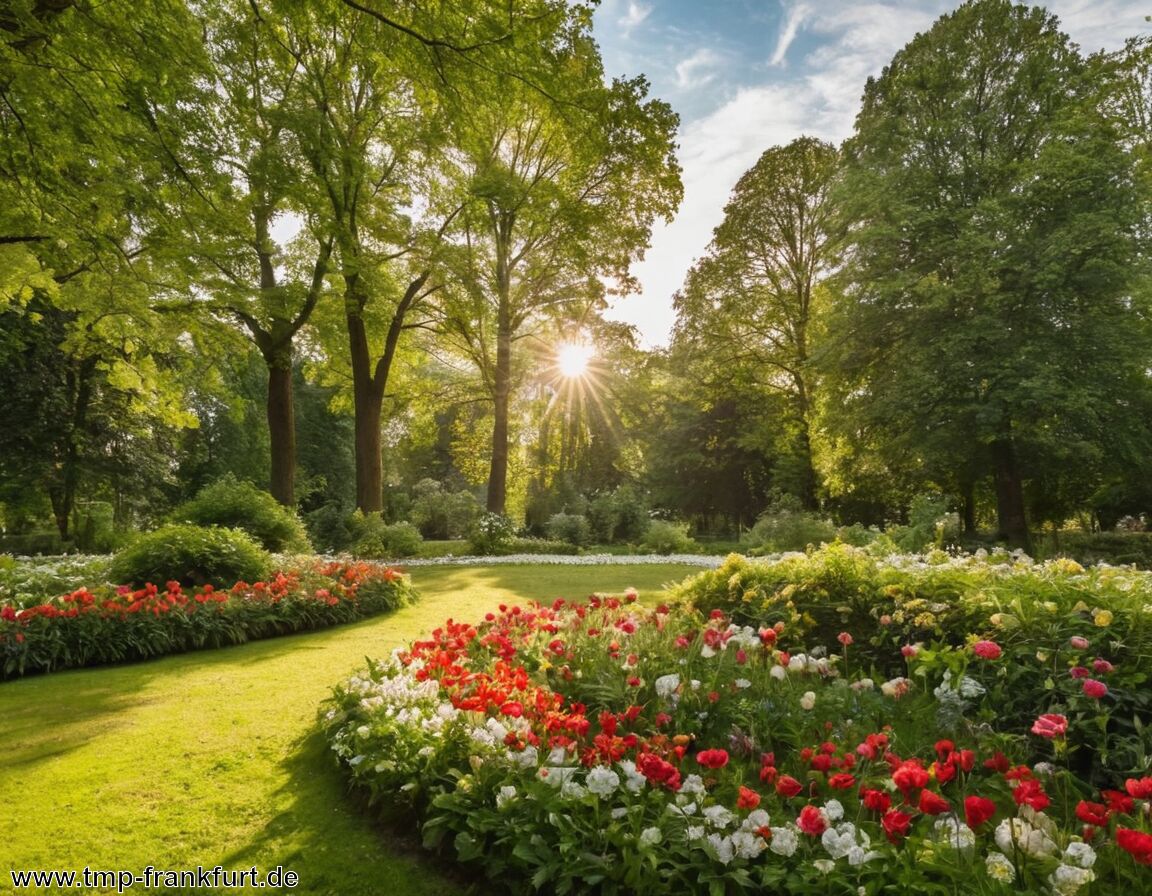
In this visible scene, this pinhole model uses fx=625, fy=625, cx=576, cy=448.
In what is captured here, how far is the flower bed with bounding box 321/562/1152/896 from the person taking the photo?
2041mm

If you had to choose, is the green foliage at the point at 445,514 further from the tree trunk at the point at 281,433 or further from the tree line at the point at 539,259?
the tree trunk at the point at 281,433

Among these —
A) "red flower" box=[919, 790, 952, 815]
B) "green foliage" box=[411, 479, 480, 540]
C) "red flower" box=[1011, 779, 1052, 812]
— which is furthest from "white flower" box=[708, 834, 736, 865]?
"green foliage" box=[411, 479, 480, 540]

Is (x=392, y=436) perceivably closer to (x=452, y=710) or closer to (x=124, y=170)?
(x=124, y=170)

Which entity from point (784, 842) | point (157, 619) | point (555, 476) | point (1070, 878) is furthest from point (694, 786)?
point (555, 476)

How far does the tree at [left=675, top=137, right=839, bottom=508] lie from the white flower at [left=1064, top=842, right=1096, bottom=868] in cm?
2009

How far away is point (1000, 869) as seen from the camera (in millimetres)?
1833

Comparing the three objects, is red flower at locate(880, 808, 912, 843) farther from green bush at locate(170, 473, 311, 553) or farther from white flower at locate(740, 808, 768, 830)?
green bush at locate(170, 473, 311, 553)

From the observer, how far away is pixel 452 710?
327cm

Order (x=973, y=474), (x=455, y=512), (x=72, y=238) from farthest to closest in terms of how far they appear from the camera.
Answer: (x=455, y=512)
(x=973, y=474)
(x=72, y=238)

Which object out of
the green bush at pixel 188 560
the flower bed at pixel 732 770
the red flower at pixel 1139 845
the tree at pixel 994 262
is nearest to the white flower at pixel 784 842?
the flower bed at pixel 732 770

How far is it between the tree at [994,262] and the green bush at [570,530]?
880 cm

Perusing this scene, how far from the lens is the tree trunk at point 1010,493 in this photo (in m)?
15.3

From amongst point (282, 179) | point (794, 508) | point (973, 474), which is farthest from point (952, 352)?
point (282, 179)

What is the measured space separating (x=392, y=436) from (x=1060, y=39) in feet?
105
